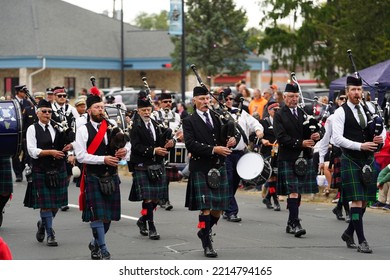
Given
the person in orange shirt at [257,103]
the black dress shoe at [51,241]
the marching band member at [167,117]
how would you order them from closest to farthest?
1. the black dress shoe at [51,241]
2. the marching band member at [167,117]
3. the person in orange shirt at [257,103]

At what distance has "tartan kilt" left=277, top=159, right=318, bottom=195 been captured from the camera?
11.5m

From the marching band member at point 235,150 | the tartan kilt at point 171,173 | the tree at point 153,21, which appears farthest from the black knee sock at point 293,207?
the tree at point 153,21

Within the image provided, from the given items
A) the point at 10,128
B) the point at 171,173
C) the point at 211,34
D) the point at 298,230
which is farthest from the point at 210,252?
the point at 211,34

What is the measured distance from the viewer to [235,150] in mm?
13055

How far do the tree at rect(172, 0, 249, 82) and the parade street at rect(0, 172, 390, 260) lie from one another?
34.5 m

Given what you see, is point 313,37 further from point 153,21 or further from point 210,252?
point 153,21

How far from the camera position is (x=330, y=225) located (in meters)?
12.5

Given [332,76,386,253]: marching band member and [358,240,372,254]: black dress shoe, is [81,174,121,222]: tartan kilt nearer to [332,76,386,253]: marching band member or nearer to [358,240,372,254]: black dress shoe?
[332,76,386,253]: marching band member

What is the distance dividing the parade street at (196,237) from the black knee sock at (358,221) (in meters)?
0.20

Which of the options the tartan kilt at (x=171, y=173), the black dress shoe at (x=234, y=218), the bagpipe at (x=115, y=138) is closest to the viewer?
the bagpipe at (x=115, y=138)

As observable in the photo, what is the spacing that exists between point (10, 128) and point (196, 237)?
2580 mm

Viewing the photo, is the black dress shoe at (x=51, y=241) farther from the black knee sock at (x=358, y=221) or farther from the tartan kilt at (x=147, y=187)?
the black knee sock at (x=358, y=221)

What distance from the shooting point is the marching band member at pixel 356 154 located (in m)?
10.2

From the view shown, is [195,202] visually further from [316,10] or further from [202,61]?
[202,61]
